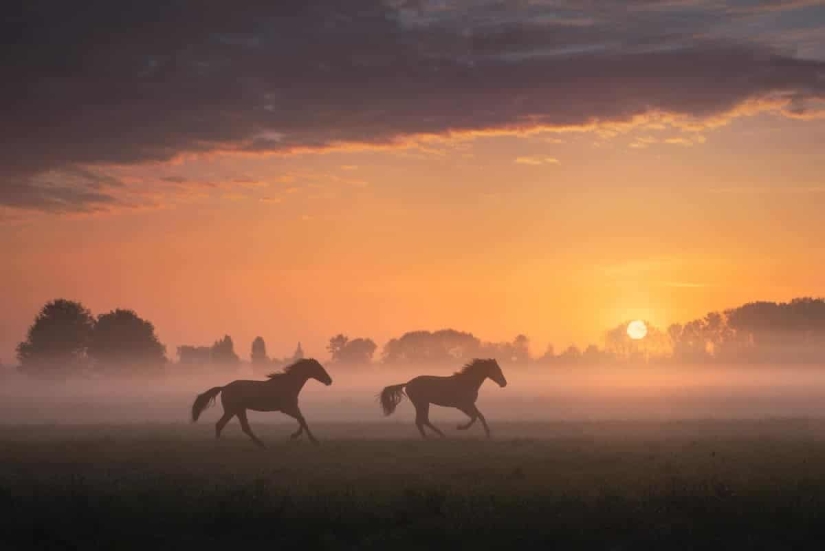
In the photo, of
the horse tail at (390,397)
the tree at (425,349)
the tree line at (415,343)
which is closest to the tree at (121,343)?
the tree line at (415,343)

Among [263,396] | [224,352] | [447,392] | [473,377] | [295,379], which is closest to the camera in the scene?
[263,396]

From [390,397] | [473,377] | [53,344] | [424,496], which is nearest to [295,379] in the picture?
[390,397]

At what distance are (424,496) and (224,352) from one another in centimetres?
17314

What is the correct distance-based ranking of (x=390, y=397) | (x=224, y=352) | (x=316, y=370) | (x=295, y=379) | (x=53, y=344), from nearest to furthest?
(x=295, y=379), (x=316, y=370), (x=390, y=397), (x=53, y=344), (x=224, y=352)

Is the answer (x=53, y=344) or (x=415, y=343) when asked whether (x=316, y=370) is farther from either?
(x=415, y=343)

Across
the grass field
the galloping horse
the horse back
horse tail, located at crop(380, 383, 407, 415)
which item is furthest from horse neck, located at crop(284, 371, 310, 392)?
the horse back

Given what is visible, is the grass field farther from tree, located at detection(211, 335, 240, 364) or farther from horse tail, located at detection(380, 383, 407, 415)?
tree, located at detection(211, 335, 240, 364)

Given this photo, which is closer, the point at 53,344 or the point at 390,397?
the point at 390,397

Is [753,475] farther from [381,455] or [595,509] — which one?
[381,455]

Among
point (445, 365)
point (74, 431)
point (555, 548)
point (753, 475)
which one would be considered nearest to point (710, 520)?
point (555, 548)

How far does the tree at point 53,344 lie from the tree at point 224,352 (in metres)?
91.2

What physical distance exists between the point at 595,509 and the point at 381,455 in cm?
939

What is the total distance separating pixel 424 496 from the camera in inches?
592

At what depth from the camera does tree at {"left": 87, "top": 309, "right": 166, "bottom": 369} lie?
91375 mm
